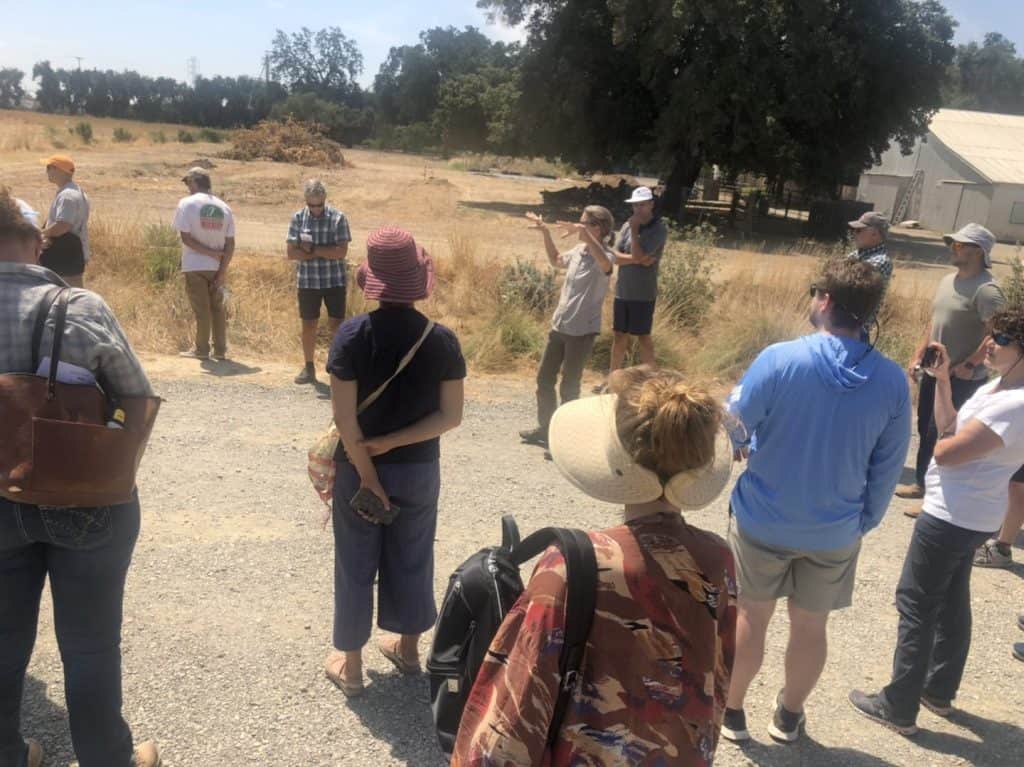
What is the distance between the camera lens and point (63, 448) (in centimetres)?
228

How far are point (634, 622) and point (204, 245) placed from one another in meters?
6.99

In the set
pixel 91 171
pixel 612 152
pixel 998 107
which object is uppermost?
pixel 998 107

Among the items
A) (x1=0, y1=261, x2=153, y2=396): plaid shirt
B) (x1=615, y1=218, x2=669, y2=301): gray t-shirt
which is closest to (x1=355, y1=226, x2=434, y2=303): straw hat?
(x1=0, y1=261, x2=153, y2=396): plaid shirt

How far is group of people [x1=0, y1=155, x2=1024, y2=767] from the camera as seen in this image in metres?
1.69

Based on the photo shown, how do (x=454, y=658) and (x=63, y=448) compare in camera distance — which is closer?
(x=454, y=658)

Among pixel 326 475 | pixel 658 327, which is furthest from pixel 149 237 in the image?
pixel 326 475

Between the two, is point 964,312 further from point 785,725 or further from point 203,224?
point 203,224

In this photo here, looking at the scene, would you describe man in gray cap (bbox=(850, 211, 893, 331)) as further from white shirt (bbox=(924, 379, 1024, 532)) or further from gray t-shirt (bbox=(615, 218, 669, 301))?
white shirt (bbox=(924, 379, 1024, 532))

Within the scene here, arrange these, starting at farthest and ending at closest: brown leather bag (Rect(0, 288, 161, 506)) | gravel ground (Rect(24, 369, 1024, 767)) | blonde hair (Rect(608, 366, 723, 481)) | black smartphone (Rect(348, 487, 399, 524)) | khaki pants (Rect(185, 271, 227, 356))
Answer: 1. khaki pants (Rect(185, 271, 227, 356))
2. gravel ground (Rect(24, 369, 1024, 767))
3. black smartphone (Rect(348, 487, 399, 524))
4. brown leather bag (Rect(0, 288, 161, 506))
5. blonde hair (Rect(608, 366, 723, 481))

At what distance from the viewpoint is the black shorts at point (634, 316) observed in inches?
286

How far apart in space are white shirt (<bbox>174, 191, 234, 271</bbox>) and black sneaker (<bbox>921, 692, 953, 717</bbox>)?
658 centimetres

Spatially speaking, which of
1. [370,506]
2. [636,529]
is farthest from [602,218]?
[636,529]

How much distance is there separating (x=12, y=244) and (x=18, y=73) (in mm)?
120473

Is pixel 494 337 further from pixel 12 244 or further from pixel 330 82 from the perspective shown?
pixel 330 82
